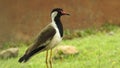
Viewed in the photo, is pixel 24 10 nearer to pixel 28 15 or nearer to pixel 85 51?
pixel 28 15

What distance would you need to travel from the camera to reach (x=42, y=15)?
12805mm

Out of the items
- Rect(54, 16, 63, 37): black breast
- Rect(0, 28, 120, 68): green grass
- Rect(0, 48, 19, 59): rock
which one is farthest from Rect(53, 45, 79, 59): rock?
Rect(54, 16, 63, 37): black breast

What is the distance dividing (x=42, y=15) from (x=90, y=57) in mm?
3101

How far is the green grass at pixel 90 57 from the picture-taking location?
30.4 ft

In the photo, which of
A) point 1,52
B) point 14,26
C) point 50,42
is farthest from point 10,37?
point 50,42

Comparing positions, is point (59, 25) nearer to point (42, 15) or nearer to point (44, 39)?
point (44, 39)

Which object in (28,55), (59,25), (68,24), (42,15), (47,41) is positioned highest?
(59,25)

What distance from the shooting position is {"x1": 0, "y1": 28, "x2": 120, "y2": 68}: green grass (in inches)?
364

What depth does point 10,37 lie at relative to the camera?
12.5 m

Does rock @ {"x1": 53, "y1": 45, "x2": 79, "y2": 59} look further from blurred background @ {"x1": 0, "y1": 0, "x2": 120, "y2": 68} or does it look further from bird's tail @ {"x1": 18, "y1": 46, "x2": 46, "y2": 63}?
bird's tail @ {"x1": 18, "y1": 46, "x2": 46, "y2": 63}

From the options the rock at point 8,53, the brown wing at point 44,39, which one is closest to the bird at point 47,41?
the brown wing at point 44,39

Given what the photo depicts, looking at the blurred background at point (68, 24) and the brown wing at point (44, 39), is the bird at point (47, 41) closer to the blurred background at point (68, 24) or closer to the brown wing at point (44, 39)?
the brown wing at point (44, 39)

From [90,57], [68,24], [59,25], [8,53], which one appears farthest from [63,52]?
[68,24]

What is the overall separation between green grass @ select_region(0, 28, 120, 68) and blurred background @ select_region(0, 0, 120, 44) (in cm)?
82
